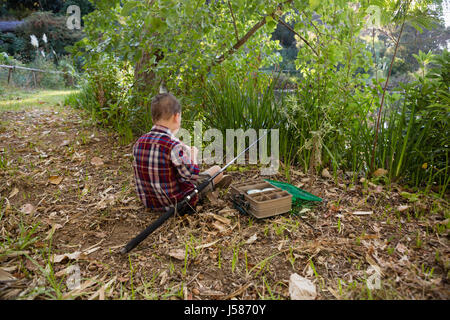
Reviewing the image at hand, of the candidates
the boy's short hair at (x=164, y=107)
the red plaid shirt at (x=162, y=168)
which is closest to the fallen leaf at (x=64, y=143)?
the red plaid shirt at (x=162, y=168)

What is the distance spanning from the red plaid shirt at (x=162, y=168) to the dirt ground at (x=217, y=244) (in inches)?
7.0

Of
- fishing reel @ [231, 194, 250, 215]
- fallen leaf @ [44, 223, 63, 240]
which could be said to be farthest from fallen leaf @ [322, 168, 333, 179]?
fallen leaf @ [44, 223, 63, 240]

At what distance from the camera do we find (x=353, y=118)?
8.52 ft

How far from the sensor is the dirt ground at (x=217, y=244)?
1.45m

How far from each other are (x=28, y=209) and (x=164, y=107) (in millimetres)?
1326

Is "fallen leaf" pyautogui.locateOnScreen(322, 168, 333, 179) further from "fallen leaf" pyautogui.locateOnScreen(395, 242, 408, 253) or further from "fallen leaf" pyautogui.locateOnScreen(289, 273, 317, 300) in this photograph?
"fallen leaf" pyautogui.locateOnScreen(289, 273, 317, 300)

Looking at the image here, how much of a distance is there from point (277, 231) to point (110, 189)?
5.01 feet

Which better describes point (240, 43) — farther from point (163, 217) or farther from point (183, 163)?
point (163, 217)

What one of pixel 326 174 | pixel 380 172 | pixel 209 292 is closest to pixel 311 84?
pixel 326 174

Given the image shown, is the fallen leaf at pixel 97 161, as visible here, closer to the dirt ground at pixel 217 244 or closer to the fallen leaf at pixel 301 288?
the dirt ground at pixel 217 244

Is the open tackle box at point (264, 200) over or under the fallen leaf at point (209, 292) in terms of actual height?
over

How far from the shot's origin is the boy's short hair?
202 centimetres

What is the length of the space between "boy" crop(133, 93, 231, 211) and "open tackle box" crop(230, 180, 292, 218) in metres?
0.37

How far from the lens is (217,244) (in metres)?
1.81
